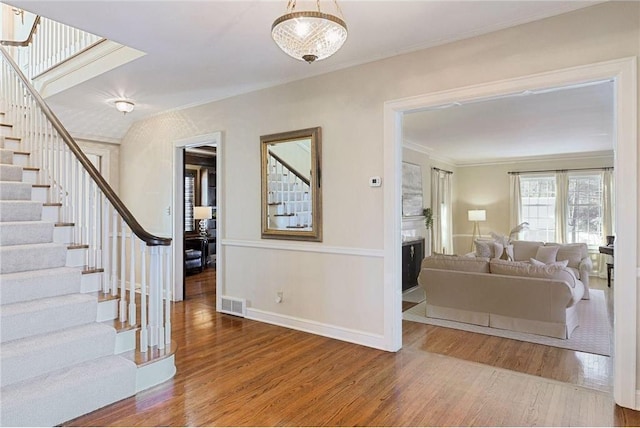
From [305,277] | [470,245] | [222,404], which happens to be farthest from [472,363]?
[470,245]

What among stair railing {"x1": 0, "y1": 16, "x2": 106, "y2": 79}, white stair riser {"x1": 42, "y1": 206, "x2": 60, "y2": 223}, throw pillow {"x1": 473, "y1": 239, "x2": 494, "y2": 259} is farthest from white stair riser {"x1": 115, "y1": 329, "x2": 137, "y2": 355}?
throw pillow {"x1": 473, "y1": 239, "x2": 494, "y2": 259}

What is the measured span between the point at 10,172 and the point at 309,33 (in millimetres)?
3411

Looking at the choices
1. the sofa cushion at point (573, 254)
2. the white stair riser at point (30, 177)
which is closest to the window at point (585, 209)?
the sofa cushion at point (573, 254)

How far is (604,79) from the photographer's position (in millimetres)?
2486

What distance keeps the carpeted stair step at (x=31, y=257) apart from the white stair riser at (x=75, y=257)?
4 cm

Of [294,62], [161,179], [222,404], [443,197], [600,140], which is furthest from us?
[443,197]

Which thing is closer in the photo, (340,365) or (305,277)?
(340,365)

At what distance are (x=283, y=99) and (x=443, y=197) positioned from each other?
5362 millimetres

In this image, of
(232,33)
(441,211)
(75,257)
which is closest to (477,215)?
(441,211)

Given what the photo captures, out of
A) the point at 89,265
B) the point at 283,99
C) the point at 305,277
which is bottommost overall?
the point at 305,277

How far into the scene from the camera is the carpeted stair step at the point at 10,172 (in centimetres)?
Answer: 356

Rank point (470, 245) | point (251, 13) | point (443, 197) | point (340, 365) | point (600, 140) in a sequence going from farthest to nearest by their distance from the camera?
1. point (470, 245)
2. point (443, 197)
3. point (600, 140)
4. point (340, 365)
5. point (251, 13)

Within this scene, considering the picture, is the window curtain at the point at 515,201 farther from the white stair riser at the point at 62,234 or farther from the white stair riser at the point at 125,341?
the white stair riser at the point at 62,234

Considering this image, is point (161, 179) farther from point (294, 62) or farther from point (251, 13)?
point (251, 13)
